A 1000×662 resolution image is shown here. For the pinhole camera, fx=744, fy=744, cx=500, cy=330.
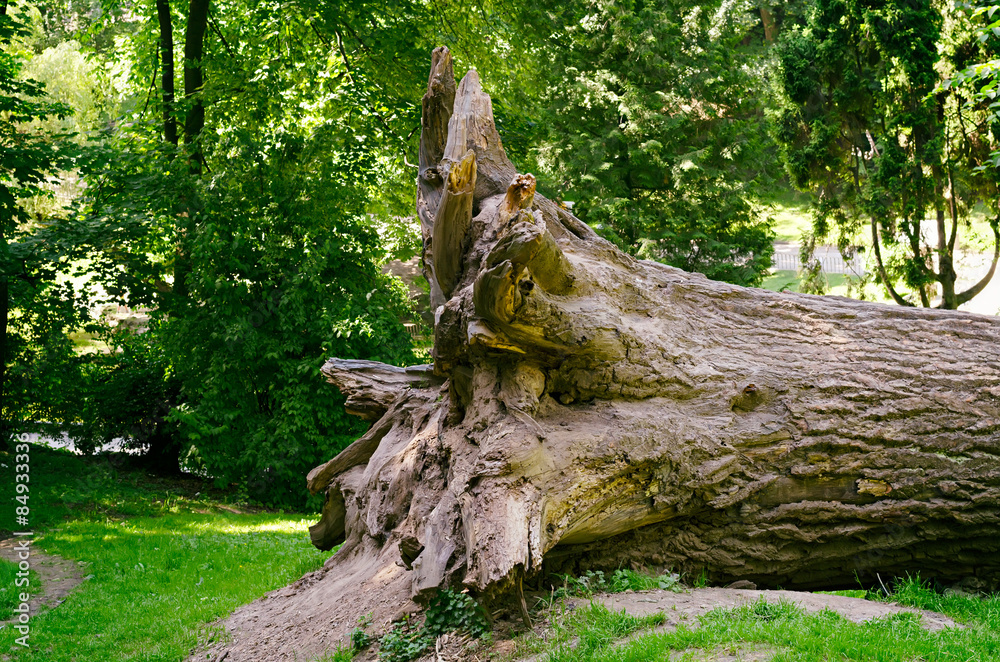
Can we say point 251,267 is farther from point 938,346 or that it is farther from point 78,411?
point 938,346

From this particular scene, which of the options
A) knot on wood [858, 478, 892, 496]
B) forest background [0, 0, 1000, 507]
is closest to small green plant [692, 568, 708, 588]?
knot on wood [858, 478, 892, 496]

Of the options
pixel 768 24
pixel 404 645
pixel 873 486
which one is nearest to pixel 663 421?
pixel 873 486

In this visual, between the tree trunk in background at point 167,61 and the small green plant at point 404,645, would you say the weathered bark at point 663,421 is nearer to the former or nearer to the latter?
the small green plant at point 404,645

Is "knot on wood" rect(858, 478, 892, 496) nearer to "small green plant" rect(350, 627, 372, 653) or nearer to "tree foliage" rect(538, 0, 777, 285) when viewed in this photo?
"small green plant" rect(350, 627, 372, 653)

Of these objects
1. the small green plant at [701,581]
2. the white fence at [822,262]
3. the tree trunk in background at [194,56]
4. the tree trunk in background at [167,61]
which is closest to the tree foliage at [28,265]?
the tree trunk in background at [167,61]

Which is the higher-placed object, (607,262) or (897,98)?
(897,98)

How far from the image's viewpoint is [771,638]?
3.93 meters

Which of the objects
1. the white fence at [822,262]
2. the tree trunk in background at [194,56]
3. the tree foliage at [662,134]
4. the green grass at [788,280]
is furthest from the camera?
the white fence at [822,262]

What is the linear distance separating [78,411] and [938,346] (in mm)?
13493

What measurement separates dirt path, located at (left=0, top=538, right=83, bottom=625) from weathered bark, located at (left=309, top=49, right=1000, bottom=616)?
10.1ft

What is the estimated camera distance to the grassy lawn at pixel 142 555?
6.10 meters

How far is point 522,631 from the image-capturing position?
4402 mm

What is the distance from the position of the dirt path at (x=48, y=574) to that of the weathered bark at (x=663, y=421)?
10.1ft

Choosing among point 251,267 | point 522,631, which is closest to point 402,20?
point 251,267
